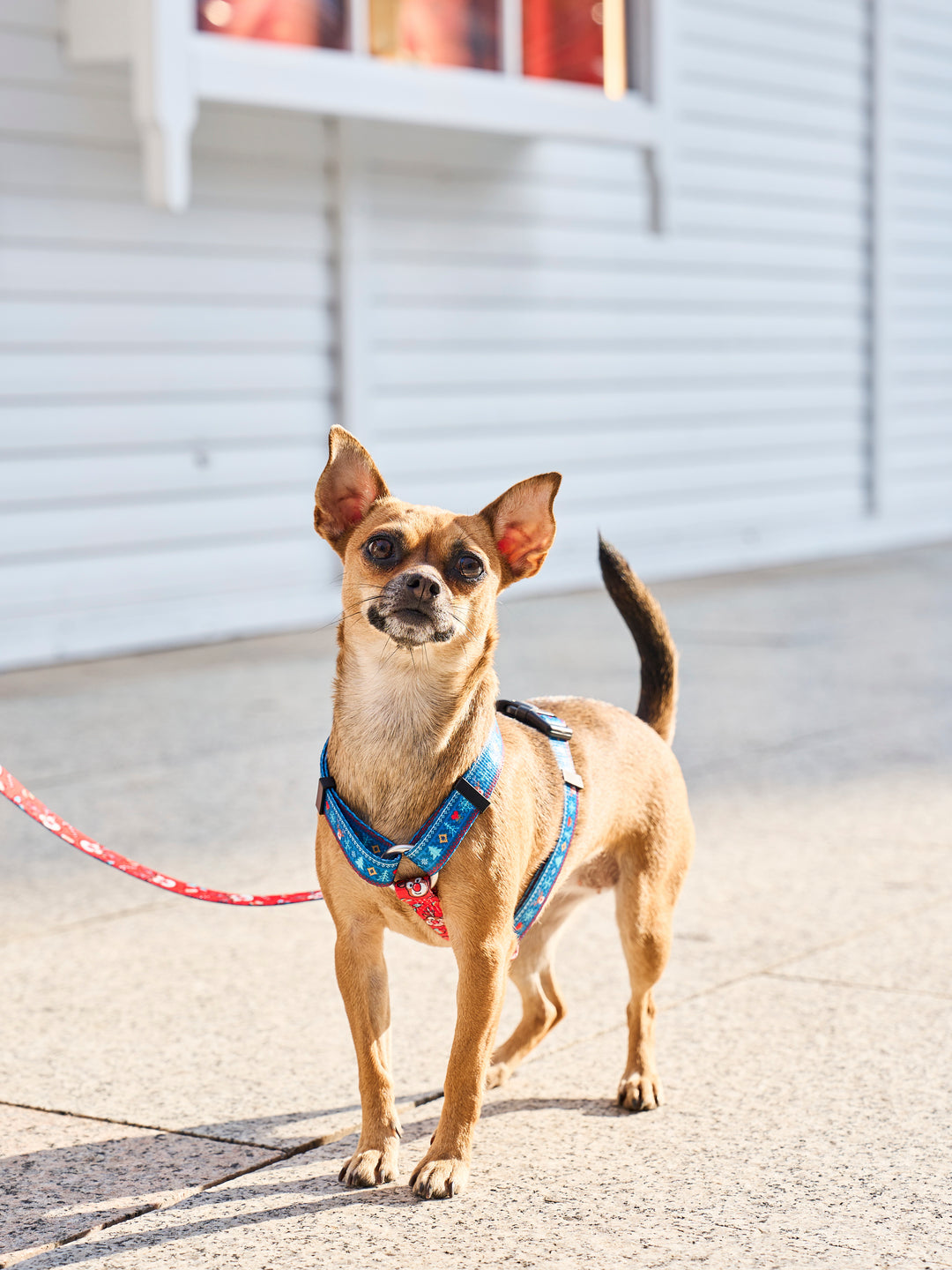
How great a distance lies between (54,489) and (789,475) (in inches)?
263

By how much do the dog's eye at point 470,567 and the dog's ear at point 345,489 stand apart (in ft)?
0.75

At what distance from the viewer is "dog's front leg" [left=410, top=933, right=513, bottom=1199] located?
2.69 meters


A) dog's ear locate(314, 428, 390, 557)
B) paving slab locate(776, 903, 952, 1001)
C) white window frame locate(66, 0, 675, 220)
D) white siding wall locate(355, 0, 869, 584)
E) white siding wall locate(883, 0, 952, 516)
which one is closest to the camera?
dog's ear locate(314, 428, 390, 557)

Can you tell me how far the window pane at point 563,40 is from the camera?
10.3 m

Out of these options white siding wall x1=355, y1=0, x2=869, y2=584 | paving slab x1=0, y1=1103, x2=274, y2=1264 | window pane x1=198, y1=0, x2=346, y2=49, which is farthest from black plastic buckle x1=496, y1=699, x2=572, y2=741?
white siding wall x1=355, y1=0, x2=869, y2=584

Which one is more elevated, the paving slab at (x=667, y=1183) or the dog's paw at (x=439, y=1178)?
the dog's paw at (x=439, y=1178)

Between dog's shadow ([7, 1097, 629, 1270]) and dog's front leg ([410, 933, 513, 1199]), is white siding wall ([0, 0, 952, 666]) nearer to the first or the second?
dog's shadow ([7, 1097, 629, 1270])

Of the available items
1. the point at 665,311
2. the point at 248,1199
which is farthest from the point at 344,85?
the point at 248,1199

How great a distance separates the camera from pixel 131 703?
7.45 m

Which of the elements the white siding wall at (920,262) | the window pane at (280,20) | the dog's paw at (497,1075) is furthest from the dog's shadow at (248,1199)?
the white siding wall at (920,262)

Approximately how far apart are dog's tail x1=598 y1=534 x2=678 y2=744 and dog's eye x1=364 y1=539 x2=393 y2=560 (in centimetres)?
72

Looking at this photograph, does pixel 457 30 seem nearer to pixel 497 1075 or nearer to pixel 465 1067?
pixel 497 1075

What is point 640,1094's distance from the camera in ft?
10.1

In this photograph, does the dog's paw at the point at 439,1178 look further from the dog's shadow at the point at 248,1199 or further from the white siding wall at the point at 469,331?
the white siding wall at the point at 469,331
